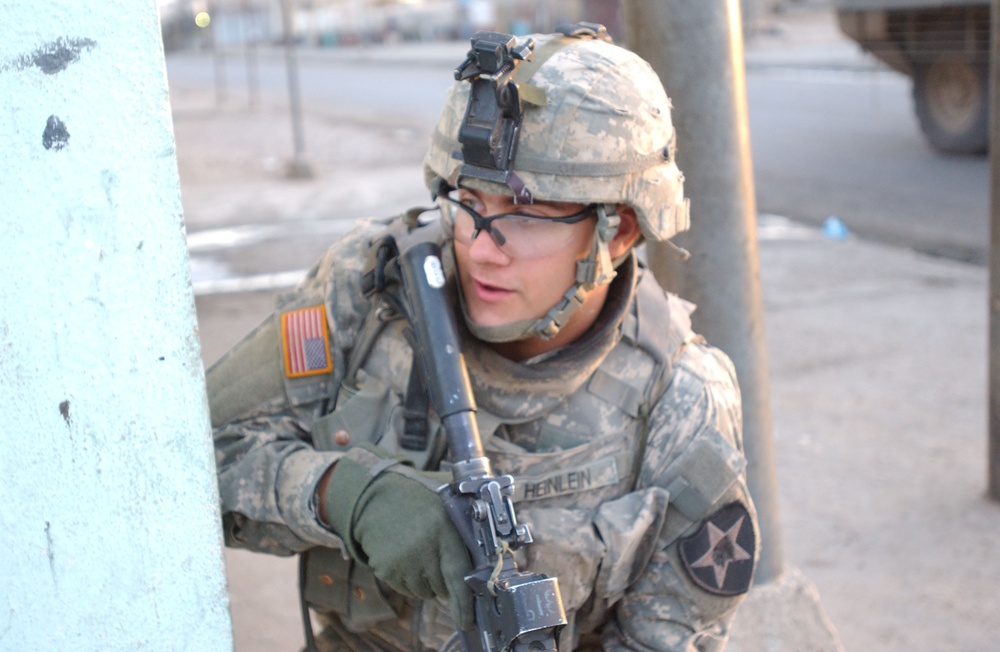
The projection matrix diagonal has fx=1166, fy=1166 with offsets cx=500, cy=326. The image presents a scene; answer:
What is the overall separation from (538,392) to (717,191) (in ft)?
3.09

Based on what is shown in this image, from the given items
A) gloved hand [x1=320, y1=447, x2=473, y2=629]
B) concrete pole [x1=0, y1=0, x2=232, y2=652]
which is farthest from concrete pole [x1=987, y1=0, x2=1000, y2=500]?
concrete pole [x1=0, y1=0, x2=232, y2=652]

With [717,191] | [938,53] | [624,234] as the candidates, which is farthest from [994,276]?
[938,53]

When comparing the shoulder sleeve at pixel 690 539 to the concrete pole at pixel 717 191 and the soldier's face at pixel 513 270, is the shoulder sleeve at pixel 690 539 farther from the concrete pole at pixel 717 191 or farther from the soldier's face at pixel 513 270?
the concrete pole at pixel 717 191

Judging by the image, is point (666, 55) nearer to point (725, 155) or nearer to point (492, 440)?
point (725, 155)

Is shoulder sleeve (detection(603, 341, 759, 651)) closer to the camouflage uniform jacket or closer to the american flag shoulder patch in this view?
the camouflage uniform jacket

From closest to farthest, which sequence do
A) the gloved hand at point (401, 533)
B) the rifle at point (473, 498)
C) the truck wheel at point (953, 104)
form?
the rifle at point (473, 498)
the gloved hand at point (401, 533)
the truck wheel at point (953, 104)

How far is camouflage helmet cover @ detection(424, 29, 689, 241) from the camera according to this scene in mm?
1906

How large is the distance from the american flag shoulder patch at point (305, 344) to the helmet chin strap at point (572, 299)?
0.94ft

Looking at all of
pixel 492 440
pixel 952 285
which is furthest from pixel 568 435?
pixel 952 285

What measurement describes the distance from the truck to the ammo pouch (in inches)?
347

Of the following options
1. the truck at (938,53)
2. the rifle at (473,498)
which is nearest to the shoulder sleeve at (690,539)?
the rifle at (473,498)

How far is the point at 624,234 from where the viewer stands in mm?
2086

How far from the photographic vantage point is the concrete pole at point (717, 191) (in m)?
2.71

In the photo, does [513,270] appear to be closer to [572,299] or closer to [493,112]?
[572,299]
